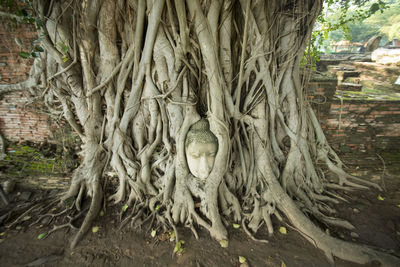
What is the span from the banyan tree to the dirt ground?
0.12 meters

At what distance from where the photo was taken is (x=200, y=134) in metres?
2.05

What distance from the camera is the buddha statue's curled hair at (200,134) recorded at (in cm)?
203

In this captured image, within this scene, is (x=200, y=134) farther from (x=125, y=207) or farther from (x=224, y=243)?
(x=125, y=207)

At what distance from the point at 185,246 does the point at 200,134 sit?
1235mm

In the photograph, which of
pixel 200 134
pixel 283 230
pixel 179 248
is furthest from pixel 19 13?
pixel 283 230

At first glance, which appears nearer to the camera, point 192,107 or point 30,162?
point 192,107

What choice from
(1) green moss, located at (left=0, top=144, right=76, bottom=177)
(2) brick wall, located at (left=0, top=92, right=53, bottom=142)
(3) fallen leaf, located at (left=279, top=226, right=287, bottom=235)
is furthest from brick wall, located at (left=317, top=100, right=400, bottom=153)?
(2) brick wall, located at (left=0, top=92, right=53, bottom=142)

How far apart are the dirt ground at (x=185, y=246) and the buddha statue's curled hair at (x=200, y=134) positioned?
1.08 metres

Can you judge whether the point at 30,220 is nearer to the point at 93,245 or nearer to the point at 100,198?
the point at 100,198

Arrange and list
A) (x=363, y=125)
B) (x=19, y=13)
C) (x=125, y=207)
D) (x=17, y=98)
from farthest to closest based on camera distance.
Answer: (x=363, y=125) < (x=17, y=98) < (x=125, y=207) < (x=19, y=13)

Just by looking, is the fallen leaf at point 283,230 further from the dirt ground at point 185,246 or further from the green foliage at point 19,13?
the green foliage at point 19,13

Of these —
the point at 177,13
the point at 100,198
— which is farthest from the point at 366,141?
the point at 100,198

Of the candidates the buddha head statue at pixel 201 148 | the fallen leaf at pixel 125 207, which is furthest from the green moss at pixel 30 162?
the buddha head statue at pixel 201 148

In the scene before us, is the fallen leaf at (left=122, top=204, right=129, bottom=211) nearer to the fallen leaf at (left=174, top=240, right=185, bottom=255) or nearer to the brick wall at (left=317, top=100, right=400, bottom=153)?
the fallen leaf at (left=174, top=240, right=185, bottom=255)
